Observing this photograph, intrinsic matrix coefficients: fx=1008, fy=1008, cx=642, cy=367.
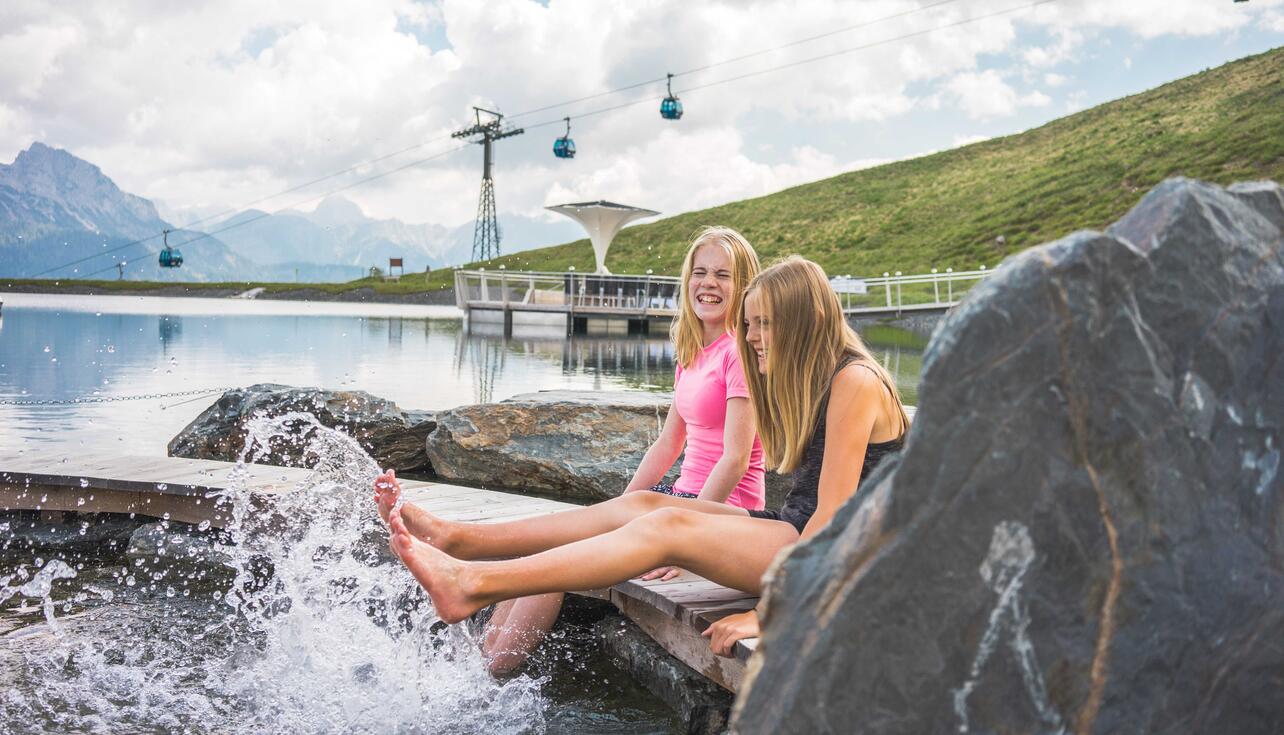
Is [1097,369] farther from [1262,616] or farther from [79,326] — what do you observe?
[79,326]

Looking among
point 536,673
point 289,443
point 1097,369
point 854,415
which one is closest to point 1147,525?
point 1097,369

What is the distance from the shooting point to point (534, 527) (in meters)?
3.50

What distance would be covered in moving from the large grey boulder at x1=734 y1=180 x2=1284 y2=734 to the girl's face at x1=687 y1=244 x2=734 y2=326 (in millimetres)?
2414

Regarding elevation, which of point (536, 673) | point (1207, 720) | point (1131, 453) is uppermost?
point (1131, 453)

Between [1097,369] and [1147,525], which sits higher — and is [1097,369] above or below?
above

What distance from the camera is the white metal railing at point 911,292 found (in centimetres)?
2594

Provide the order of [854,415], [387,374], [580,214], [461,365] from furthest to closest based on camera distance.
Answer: [580,214]
[461,365]
[387,374]
[854,415]

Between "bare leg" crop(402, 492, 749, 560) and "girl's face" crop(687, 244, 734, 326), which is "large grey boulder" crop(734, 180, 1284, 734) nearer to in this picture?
"bare leg" crop(402, 492, 749, 560)

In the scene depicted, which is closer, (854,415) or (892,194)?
(854,415)

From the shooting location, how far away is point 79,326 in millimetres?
25188

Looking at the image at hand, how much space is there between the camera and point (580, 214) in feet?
124

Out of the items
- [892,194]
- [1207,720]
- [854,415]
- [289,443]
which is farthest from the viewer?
[892,194]

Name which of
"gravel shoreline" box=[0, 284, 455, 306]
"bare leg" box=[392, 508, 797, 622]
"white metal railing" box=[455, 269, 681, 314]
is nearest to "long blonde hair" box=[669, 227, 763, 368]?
"bare leg" box=[392, 508, 797, 622]

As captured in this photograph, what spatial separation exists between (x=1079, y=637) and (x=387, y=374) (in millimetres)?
13243
